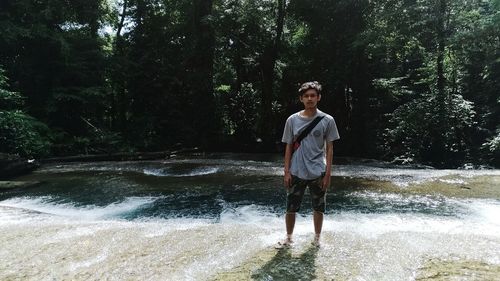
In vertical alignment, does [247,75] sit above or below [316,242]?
above

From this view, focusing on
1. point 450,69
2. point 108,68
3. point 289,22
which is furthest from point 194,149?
point 450,69

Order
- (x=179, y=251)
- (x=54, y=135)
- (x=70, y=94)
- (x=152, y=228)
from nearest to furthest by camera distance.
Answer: (x=179, y=251) → (x=152, y=228) → (x=54, y=135) → (x=70, y=94)

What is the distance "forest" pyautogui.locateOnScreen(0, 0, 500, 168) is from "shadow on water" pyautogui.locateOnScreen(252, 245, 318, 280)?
12.3 metres

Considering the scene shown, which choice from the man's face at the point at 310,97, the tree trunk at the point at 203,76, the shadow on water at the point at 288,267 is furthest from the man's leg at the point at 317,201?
the tree trunk at the point at 203,76

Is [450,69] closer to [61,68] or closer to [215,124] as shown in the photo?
[215,124]

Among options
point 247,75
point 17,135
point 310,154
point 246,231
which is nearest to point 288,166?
point 310,154

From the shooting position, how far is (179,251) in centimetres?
445

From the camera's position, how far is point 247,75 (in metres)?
25.7

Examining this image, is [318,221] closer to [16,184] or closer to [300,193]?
[300,193]

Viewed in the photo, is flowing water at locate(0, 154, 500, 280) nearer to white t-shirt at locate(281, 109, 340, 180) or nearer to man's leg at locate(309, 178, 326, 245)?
man's leg at locate(309, 178, 326, 245)

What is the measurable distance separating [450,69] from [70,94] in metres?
17.5

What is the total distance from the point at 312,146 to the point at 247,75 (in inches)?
847

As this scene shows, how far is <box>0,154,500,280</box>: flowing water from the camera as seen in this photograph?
386 centimetres

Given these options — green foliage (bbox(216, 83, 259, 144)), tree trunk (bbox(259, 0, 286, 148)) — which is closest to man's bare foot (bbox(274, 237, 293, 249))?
tree trunk (bbox(259, 0, 286, 148))
